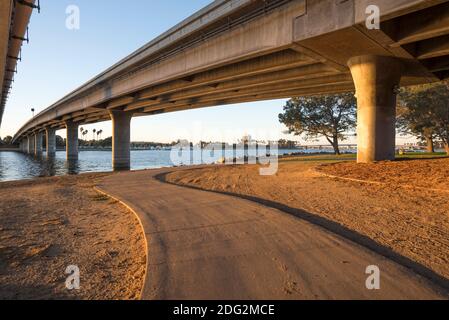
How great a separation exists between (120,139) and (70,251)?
3740cm

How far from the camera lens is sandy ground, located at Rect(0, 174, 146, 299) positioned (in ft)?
12.1

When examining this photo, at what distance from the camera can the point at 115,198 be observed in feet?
32.3

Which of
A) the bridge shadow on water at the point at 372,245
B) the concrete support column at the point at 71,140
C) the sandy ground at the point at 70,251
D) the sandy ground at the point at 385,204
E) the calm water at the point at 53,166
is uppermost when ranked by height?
the concrete support column at the point at 71,140

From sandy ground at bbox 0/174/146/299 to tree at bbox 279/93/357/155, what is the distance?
32.2 m

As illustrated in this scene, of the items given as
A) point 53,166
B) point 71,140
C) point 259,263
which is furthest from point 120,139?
point 259,263

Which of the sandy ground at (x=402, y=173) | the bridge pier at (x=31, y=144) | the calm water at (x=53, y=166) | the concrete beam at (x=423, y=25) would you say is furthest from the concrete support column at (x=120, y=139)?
the bridge pier at (x=31, y=144)

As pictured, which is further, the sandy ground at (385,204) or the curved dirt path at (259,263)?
the sandy ground at (385,204)

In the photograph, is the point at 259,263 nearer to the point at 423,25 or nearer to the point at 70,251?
the point at 70,251

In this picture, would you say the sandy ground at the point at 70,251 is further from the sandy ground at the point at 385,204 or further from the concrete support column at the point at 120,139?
the concrete support column at the point at 120,139

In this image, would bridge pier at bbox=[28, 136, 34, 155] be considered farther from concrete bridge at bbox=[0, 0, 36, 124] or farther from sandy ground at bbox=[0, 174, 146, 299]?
sandy ground at bbox=[0, 174, 146, 299]

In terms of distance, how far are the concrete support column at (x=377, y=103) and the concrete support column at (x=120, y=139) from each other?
3304cm

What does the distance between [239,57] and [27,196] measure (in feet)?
40.4

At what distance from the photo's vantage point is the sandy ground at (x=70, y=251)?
367 centimetres

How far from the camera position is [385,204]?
7.50 meters
